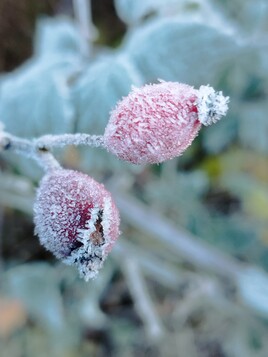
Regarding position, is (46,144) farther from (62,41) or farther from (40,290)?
(40,290)

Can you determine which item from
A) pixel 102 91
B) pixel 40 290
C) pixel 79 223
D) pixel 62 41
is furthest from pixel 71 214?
pixel 40 290

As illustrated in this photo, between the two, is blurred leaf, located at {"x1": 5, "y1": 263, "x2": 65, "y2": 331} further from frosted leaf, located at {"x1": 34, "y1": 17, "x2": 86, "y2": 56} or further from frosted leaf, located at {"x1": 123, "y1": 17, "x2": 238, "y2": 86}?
frosted leaf, located at {"x1": 123, "y1": 17, "x2": 238, "y2": 86}

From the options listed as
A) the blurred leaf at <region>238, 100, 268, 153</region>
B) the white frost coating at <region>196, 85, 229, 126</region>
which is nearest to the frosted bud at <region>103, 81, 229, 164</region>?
the white frost coating at <region>196, 85, 229, 126</region>

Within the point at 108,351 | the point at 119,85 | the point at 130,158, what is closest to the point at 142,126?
the point at 130,158

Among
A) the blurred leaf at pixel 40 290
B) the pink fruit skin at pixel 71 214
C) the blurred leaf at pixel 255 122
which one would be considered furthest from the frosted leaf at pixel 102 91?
the blurred leaf at pixel 40 290

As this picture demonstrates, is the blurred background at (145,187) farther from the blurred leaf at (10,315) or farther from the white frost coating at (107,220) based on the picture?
the white frost coating at (107,220)

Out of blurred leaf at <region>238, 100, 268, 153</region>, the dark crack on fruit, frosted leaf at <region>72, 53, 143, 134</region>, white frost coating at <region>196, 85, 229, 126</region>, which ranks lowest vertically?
the dark crack on fruit

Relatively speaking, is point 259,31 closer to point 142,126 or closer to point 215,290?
point 215,290
